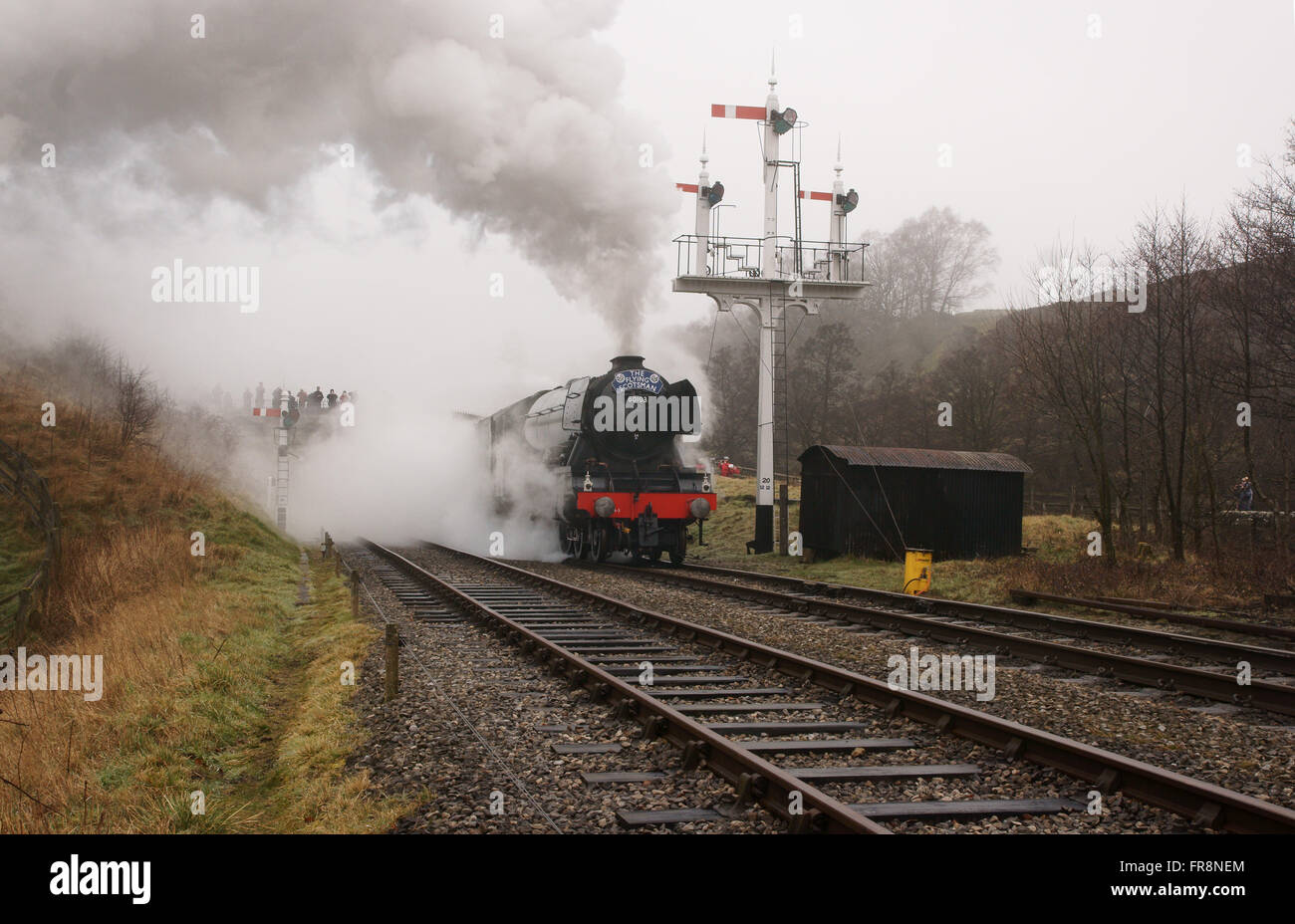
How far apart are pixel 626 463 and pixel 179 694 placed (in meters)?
12.3

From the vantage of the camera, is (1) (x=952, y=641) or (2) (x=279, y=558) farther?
(2) (x=279, y=558)

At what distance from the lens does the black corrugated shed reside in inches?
749

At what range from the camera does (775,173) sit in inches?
888

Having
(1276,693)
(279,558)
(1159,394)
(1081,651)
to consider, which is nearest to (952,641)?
(1081,651)

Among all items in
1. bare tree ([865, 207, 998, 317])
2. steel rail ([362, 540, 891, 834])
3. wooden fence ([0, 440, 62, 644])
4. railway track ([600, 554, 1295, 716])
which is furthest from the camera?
bare tree ([865, 207, 998, 317])

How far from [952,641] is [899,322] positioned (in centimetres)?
6574

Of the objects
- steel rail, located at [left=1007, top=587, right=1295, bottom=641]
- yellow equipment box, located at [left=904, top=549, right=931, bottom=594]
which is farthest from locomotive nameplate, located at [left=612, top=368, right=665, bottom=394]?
steel rail, located at [left=1007, top=587, right=1295, bottom=641]

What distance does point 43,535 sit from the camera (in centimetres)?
1661

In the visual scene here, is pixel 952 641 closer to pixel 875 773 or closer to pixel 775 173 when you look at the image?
pixel 875 773

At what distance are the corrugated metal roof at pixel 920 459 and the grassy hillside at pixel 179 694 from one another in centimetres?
1010

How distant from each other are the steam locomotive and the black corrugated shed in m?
2.67

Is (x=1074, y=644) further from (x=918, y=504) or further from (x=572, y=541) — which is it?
(x=572, y=541)

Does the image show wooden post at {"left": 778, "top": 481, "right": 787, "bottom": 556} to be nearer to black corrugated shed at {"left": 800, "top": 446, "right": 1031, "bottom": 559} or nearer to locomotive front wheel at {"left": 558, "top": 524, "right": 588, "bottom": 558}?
black corrugated shed at {"left": 800, "top": 446, "right": 1031, "bottom": 559}

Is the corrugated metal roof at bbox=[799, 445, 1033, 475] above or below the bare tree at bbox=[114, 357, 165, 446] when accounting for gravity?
below
